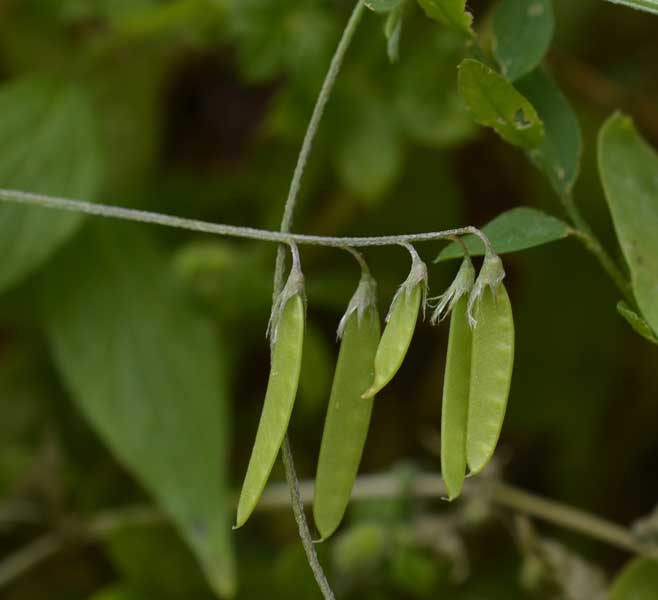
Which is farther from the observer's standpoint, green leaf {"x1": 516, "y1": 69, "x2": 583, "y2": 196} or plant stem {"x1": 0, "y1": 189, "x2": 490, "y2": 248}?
green leaf {"x1": 516, "y1": 69, "x2": 583, "y2": 196}

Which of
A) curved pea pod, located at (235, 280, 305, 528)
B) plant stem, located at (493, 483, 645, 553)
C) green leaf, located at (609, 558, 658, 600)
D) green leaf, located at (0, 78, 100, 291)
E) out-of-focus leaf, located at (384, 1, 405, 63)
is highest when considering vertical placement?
out-of-focus leaf, located at (384, 1, 405, 63)

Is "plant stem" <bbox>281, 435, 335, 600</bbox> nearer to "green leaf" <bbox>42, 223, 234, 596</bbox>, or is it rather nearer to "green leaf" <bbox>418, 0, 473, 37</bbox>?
"green leaf" <bbox>418, 0, 473, 37</bbox>

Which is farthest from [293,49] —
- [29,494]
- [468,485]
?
[29,494]

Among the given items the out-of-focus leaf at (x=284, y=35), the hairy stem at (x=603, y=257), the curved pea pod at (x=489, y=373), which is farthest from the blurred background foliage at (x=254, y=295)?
the curved pea pod at (x=489, y=373)

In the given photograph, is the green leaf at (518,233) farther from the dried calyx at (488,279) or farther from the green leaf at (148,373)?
the green leaf at (148,373)

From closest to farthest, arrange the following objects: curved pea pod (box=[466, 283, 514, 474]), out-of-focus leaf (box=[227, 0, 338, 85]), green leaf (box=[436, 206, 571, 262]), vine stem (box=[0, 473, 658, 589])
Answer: curved pea pod (box=[466, 283, 514, 474]) < green leaf (box=[436, 206, 571, 262]) < vine stem (box=[0, 473, 658, 589]) < out-of-focus leaf (box=[227, 0, 338, 85])

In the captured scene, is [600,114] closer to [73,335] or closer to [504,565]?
[504,565]

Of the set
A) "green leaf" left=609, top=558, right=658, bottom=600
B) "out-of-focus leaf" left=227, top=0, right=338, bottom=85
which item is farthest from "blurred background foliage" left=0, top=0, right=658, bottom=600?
"green leaf" left=609, top=558, right=658, bottom=600
